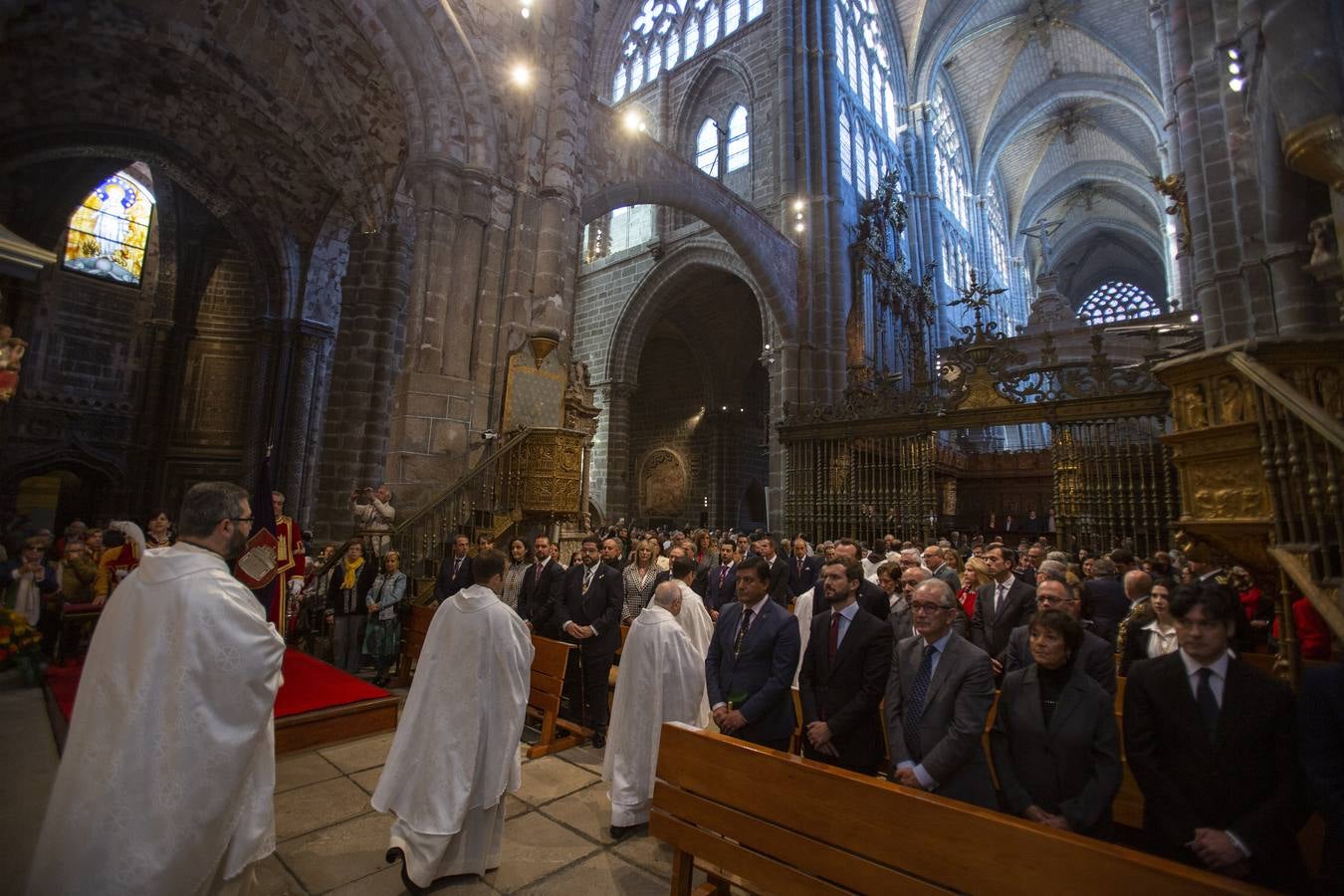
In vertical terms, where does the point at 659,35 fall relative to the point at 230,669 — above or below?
above

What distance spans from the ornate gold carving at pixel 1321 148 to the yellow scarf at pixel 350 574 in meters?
9.55

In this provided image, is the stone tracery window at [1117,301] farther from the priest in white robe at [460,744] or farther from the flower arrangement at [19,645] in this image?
the flower arrangement at [19,645]

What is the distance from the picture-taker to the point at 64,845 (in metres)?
1.96

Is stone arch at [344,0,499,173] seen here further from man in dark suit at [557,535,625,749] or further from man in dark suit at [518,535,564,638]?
man in dark suit at [557,535,625,749]

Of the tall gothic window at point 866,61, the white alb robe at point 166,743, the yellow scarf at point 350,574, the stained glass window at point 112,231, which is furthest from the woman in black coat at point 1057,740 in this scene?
the stained glass window at point 112,231

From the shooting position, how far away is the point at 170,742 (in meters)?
2.07

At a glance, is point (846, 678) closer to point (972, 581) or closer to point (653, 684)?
point (653, 684)

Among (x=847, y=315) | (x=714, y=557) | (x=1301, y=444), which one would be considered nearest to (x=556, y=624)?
(x=714, y=557)

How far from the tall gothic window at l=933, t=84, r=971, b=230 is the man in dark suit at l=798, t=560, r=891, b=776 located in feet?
88.4

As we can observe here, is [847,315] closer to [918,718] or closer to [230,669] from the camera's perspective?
[918,718]

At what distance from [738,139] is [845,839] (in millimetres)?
20480

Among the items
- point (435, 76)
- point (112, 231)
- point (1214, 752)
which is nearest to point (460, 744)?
point (1214, 752)

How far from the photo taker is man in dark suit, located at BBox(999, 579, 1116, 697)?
2721 millimetres

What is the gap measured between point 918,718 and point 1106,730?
674mm
